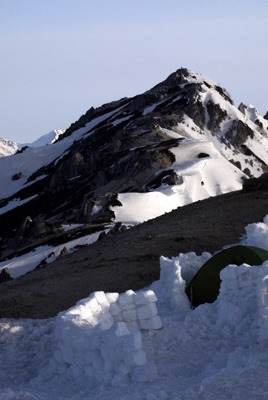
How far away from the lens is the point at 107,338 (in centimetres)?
1630

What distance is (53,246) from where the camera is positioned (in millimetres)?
55719

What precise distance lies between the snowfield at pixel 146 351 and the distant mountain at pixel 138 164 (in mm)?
37472

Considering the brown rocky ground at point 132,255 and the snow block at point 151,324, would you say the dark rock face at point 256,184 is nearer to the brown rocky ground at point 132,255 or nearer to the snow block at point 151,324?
the brown rocky ground at point 132,255

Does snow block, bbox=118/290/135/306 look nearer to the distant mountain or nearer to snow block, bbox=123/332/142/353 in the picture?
snow block, bbox=123/332/142/353

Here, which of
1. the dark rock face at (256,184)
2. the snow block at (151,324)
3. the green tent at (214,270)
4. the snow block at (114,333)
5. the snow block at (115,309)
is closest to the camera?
the snow block at (114,333)

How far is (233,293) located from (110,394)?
5215 millimetres

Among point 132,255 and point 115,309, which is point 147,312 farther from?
point 132,255

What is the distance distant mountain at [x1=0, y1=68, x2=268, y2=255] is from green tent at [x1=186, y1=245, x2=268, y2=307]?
3296 cm

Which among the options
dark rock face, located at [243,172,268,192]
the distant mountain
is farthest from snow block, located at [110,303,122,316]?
the distant mountain

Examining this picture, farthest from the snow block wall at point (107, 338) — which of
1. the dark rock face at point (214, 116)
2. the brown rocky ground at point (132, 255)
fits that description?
the dark rock face at point (214, 116)

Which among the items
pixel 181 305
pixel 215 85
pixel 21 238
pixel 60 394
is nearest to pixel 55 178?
pixel 21 238

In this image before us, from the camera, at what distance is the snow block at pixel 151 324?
62.7 feet

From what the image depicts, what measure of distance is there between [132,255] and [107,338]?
638 inches

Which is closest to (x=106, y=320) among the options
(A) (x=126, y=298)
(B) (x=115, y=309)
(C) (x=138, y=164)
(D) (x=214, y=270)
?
(B) (x=115, y=309)
